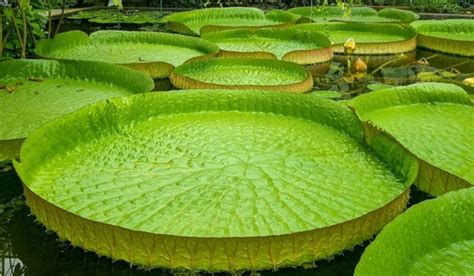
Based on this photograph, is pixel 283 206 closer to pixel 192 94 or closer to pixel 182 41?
pixel 192 94

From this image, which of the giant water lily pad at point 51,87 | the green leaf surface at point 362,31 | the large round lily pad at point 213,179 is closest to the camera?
the large round lily pad at point 213,179

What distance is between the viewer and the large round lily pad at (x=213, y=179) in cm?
140

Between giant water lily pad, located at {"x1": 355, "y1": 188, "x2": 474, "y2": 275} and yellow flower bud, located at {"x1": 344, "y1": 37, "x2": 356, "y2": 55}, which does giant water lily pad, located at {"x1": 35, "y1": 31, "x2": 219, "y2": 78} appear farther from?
giant water lily pad, located at {"x1": 355, "y1": 188, "x2": 474, "y2": 275}

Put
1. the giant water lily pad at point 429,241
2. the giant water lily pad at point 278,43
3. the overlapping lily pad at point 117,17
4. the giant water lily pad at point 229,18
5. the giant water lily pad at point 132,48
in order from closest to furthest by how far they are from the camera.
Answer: the giant water lily pad at point 429,241 < the giant water lily pad at point 132,48 < the giant water lily pad at point 278,43 < the giant water lily pad at point 229,18 < the overlapping lily pad at point 117,17

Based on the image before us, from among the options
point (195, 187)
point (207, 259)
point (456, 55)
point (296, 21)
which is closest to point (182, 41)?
point (296, 21)

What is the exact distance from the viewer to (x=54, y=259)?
59.3 inches

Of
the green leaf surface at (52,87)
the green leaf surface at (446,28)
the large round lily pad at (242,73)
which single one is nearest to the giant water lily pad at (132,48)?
the large round lily pad at (242,73)

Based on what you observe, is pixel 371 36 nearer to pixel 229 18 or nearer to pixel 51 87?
pixel 229 18

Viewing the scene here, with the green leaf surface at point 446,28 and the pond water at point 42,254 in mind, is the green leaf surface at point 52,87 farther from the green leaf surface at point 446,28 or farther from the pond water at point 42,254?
the green leaf surface at point 446,28

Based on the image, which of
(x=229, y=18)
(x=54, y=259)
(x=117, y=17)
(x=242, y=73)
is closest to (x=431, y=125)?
(x=242, y=73)

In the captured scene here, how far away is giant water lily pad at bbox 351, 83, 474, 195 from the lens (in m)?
1.81

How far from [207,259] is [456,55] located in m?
3.87

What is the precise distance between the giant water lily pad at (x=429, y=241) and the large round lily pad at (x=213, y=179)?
16 cm

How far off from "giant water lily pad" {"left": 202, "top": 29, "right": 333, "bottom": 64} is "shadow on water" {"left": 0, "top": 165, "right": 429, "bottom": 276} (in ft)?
8.00
